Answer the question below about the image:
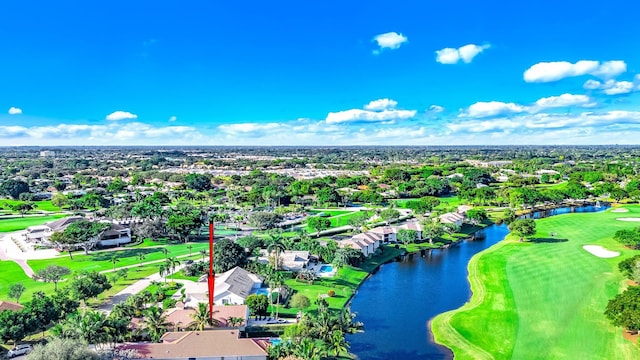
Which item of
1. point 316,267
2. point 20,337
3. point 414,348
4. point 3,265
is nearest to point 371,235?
point 316,267

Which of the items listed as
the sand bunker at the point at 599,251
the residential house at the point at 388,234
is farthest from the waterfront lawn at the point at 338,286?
the sand bunker at the point at 599,251

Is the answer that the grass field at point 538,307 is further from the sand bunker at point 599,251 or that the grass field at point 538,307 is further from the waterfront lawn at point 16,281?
the waterfront lawn at point 16,281

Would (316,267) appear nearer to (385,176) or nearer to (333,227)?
(333,227)

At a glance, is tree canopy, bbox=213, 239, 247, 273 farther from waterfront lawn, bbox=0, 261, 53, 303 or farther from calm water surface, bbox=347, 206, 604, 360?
waterfront lawn, bbox=0, 261, 53, 303

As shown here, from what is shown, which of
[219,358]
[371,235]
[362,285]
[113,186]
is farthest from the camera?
[113,186]

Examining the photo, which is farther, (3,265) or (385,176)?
(385,176)

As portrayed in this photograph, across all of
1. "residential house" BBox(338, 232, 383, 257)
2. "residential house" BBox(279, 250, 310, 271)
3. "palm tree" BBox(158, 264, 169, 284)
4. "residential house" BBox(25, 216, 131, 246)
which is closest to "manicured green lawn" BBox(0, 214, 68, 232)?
"residential house" BBox(25, 216, 131, 246)
